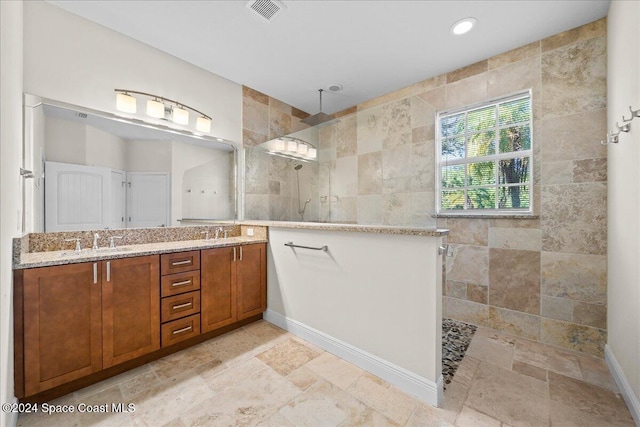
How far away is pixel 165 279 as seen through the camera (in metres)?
1.88

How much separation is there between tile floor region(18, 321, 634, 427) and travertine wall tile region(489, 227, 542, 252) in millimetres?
877

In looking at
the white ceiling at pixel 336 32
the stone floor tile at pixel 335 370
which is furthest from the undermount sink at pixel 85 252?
the white ceiling at pixel 336 32

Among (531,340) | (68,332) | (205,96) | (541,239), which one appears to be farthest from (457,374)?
(205,96)

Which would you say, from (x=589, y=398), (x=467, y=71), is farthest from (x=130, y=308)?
(x=467, y=71)

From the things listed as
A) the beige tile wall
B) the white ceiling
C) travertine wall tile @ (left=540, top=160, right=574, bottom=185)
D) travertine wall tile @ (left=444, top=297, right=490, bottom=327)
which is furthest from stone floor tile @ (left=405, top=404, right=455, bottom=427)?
the white ceiling

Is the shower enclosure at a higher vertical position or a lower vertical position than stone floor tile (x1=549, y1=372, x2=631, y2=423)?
higher

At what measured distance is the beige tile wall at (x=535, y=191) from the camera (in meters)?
2.01

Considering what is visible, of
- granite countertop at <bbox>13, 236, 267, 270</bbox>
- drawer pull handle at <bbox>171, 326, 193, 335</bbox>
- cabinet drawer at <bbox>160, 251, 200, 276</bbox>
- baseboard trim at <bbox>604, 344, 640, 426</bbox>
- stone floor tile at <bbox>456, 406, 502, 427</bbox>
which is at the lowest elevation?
Result: stone floor tile at <bbox>456, 406, 502, 427</bbox>

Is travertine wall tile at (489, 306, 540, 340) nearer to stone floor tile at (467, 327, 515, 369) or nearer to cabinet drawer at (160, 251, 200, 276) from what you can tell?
stone floor tile at (467, 327, 515, 369)

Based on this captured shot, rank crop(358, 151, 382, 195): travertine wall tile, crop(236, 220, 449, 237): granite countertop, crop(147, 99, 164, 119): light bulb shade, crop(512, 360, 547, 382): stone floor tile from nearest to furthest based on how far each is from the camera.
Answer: crop(236, 220, 449, 237): granite countertop → crop(512, 360, 547, 382): stone floor tile → crop(147, 99, 164, 119): light bulb shade → crop(358, 151, 382, 195): travertine wall tile

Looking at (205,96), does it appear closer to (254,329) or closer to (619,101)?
(254,329)

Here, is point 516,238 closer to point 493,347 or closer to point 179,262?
point 493,347

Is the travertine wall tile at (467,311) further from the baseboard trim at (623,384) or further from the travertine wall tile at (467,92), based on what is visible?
the travertine wall tile at (467,92)

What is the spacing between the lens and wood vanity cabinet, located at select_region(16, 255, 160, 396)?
1374 millimetres
